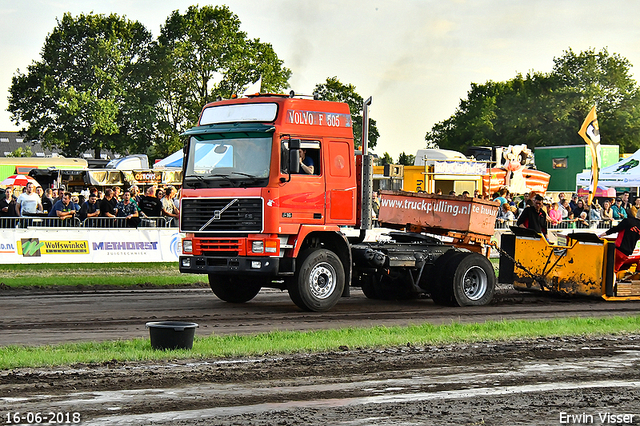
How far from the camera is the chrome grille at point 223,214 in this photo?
13.0 metres

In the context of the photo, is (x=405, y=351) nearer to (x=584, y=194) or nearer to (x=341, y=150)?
(x=341, y=150)

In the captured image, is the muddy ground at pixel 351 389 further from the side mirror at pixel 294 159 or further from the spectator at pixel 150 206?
the spectator at pixel 150 206

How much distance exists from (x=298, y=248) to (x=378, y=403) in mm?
6385

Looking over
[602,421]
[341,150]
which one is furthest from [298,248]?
[602,421]

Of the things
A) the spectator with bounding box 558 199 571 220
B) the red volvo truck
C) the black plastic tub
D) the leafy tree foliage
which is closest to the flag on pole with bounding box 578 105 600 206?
the spectator with bounding box 558 199 571 220

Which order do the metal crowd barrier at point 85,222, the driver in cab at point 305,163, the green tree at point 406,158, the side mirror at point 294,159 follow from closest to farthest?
the side mirror at point 294,159
the driver in cab at point 305,163
the metal crowd barrier at point 85,222
the green tree at point 406,158

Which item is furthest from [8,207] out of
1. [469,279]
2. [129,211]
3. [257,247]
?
[469,279]

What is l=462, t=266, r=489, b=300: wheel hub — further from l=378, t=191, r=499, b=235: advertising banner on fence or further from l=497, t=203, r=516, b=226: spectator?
l=497, t=203, r=516, b=226: spectator

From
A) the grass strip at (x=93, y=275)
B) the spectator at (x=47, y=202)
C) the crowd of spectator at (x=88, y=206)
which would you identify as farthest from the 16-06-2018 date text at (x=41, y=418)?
the spectator at (x=47, y=202)

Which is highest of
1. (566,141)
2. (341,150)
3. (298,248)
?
(566,141)

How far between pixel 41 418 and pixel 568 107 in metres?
80.5

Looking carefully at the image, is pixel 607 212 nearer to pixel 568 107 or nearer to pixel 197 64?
pixel 197 64

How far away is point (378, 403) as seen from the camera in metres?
7.07

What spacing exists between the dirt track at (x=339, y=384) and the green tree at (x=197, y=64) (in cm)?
5230
